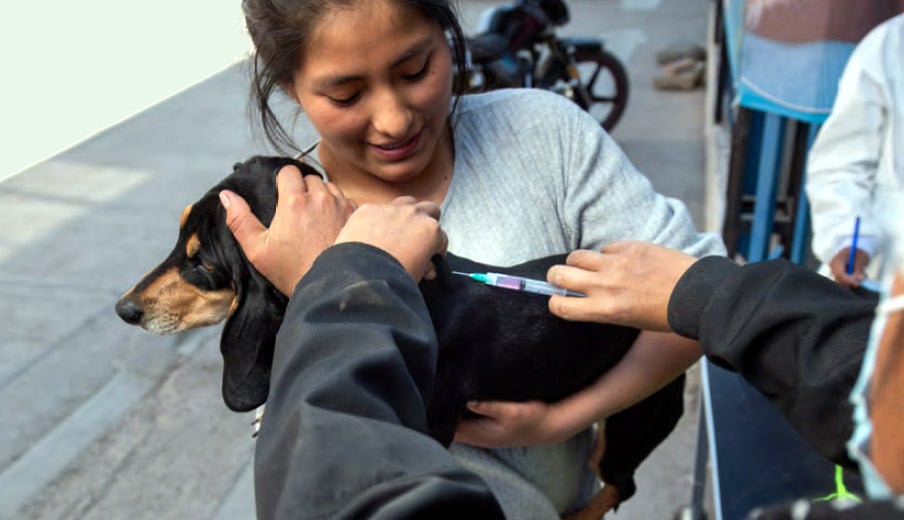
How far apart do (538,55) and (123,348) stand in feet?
10.6

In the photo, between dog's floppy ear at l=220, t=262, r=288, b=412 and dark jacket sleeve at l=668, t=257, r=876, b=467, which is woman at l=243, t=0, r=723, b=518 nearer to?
dog's floppy ear at l=220, t=262, r=288, b=412

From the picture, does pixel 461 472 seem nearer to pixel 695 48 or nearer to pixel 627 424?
pixel 627 424

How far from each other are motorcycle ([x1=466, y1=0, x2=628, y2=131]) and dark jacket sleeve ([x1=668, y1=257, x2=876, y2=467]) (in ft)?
13.3

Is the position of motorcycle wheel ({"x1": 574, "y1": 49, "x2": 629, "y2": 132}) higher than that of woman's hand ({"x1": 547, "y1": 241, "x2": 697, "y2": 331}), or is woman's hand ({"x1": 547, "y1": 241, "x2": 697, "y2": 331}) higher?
woman's hand ({"x1": 547, "y1": 241, "x2": 697, "y2": 331})

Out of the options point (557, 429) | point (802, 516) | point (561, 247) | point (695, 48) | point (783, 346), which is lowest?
point (695, 48)

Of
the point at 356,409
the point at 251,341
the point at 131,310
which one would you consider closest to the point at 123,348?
the point at 131,310

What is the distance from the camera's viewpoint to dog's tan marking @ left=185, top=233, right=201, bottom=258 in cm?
154

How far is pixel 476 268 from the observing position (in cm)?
148

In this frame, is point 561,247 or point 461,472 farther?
point 561,247

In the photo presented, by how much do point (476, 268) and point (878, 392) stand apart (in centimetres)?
88

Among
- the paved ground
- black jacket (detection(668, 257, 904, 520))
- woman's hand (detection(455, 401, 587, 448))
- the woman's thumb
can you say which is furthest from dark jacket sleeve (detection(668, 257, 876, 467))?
the paved ground

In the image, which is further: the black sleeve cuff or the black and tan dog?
the black and tan dog

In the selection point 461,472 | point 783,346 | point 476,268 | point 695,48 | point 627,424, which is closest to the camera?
point 461,472

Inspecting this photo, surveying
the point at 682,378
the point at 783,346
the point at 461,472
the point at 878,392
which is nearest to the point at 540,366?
the point at 682,378
